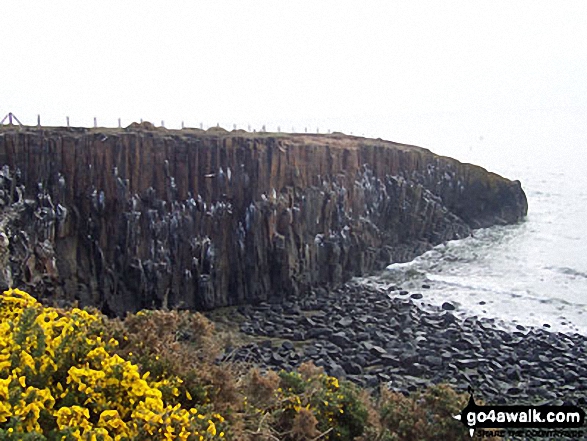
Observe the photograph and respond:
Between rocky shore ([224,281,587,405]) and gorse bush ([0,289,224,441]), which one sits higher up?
gorse bush ([0,289,224,441])

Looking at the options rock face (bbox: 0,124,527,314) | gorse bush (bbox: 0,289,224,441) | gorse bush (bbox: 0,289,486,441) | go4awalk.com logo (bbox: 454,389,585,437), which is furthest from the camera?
rock face (bbox: 0,124,527,314)

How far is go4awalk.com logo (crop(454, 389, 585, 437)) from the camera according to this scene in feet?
34.0

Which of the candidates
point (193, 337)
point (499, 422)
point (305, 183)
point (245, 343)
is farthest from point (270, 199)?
point (499, 422)

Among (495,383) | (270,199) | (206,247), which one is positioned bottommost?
(495,383)

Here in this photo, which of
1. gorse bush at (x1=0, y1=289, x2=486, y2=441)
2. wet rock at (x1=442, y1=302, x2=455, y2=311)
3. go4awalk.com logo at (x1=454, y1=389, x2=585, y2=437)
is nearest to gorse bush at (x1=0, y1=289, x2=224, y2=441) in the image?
gorse bush at (x1=0, y1=289, x2=486, y2=441)

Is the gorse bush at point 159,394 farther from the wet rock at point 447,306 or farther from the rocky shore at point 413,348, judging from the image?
the wet rock at point 447,306

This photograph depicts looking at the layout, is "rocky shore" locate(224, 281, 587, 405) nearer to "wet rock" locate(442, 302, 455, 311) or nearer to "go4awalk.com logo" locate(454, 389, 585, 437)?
"wet rock" locate(442, 302, 455, 311)

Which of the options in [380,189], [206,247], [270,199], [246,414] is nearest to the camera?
[246,414]

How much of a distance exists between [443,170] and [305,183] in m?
17.6

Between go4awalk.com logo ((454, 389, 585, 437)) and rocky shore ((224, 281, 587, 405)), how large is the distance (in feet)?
20.8

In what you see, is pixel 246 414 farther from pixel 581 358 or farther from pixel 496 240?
pixel 496 240

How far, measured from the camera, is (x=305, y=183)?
116 ft

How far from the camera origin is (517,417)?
11789 millimetres

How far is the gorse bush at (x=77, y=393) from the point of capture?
7238 millimetres
